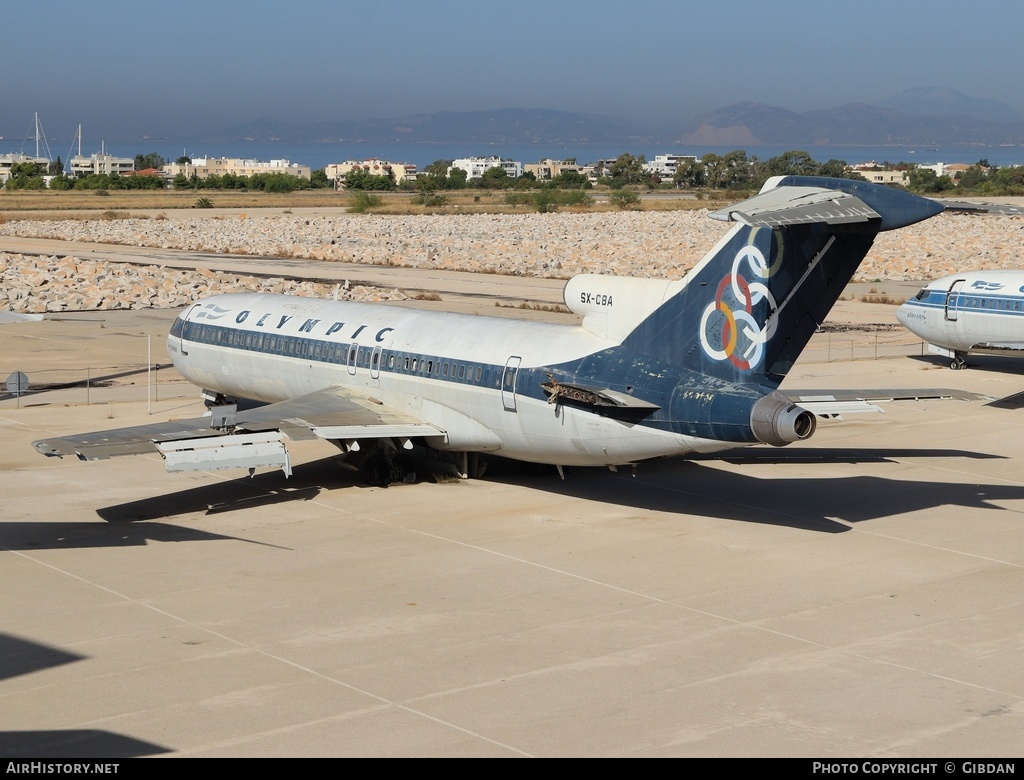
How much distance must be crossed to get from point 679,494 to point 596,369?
4.16 meters

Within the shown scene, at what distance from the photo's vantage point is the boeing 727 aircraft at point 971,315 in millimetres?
43125

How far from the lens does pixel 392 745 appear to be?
14594 mm

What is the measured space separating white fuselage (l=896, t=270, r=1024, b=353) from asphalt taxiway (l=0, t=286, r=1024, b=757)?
11.2 metres

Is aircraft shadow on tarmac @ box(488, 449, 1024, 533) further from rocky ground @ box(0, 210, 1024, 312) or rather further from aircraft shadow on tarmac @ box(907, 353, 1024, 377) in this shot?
rocky ground @ box(0, 210, 1024, 312)

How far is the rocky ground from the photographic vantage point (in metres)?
66.2

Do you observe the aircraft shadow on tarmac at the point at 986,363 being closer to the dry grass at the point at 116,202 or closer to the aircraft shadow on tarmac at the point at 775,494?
the aircraft shadow on tarmac at the point at 775,494

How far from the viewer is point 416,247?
9744 cm

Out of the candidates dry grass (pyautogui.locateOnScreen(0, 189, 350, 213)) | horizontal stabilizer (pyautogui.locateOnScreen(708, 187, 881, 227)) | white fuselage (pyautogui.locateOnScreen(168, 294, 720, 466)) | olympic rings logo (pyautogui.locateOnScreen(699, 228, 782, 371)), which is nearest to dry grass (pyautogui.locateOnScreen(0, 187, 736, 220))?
dry grass (pyautogui.locateOnScreen(0, 189, 350, 213))

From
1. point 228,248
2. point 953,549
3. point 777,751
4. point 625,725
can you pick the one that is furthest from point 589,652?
point 228,248

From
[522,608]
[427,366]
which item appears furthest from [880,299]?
[522,608]

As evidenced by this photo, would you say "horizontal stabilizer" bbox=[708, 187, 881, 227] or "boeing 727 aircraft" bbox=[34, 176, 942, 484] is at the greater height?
"horizontal stabilizer" bbox=[708, 187, 881, 227]

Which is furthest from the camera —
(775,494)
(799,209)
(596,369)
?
(775,494)

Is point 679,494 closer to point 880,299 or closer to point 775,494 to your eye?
point 775,494

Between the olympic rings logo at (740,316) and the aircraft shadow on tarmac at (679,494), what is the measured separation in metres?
3.99
